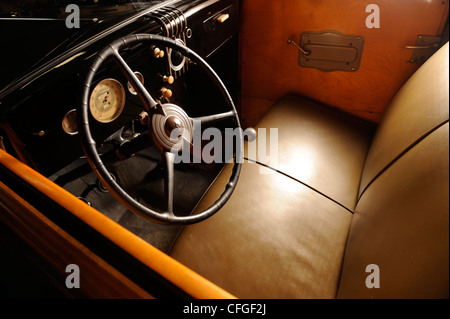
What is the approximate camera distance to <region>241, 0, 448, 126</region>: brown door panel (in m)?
1.38

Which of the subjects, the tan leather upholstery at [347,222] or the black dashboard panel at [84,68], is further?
the black dashboard panel at [84,68]

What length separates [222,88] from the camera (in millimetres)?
1137

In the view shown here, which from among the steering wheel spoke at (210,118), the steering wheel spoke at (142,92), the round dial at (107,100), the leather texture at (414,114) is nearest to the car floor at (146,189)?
the round dial at (107,100)

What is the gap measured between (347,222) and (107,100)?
1.04 m

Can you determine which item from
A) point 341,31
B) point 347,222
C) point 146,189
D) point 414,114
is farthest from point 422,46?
point 146,189

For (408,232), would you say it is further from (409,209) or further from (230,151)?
(230,151)

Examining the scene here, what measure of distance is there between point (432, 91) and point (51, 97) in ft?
4.18

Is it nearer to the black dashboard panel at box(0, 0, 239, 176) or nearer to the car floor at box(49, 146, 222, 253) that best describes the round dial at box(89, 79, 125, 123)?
the black dashboard panel at box(0, 0, 239, 176)

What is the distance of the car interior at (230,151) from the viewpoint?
66 centimetres

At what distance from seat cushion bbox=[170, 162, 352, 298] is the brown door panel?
847 mm

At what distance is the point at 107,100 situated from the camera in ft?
3.55

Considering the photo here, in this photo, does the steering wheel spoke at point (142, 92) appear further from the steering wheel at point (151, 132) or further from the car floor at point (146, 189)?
the car floor at point (146, 189)

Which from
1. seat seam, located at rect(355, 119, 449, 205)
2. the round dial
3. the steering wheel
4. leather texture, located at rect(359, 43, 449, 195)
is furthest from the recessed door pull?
the round dial

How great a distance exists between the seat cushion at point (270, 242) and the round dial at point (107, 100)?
1.68ft
